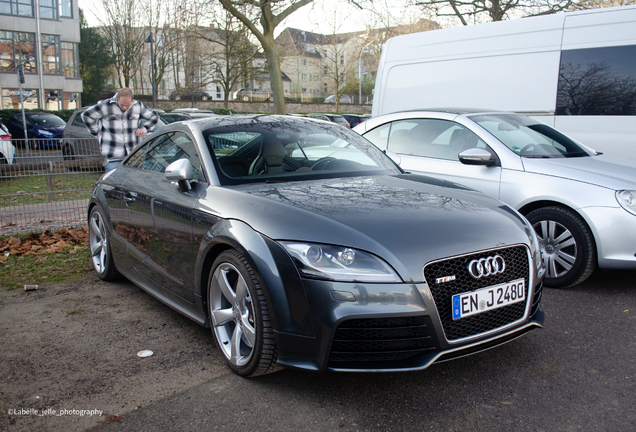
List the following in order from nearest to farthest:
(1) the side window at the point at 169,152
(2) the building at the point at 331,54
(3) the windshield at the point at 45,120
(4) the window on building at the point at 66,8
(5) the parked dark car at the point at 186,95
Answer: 1. (1) the side window at the point at 169,152
2. (3) the windshield at the point at 45,120
3. (2) the building at the point at 331,54
4. (4) the window on building at the point at 66,8
5. (5) the parked dark car at the point at 186,95

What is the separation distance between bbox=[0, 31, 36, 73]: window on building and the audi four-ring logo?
43.1 meters

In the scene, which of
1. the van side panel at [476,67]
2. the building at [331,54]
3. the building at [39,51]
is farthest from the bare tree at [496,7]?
the building at [39,51]

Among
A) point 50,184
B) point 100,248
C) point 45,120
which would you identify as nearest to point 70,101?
point 45,120

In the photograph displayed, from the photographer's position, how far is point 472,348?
2725 millimetres

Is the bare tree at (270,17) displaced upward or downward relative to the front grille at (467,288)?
upward

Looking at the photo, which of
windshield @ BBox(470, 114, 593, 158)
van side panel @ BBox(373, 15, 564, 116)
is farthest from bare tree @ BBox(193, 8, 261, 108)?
windshield @ BBox(470, 114, 593, 158)

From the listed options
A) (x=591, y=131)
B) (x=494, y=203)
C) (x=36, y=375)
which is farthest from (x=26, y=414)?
(x=591, y=131)

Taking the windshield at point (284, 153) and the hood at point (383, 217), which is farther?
the windshield at point (284, 153)

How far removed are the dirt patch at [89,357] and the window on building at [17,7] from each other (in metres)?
40.7

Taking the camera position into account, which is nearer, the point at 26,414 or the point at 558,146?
the point at 26,414

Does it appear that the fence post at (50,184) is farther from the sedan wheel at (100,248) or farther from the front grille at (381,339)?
the front grille at (381,339)

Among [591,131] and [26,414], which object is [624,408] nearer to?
[26,414]

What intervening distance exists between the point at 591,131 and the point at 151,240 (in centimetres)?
570

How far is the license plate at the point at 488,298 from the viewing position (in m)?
2.68
